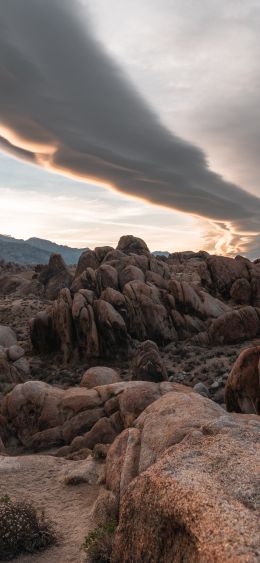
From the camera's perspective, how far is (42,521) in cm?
1112

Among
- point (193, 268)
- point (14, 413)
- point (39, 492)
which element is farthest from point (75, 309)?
point (193, 268)

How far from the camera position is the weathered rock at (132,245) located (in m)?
75.2

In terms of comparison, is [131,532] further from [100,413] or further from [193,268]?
[193,268]

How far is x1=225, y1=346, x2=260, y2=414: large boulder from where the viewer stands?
20.0m

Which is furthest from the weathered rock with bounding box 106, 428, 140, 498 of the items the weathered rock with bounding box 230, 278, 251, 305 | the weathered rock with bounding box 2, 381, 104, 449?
the weathered rock with bounding box 230, 278, 251, 305

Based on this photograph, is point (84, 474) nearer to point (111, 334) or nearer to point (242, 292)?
point (111, 334)

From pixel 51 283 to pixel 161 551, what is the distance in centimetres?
7358

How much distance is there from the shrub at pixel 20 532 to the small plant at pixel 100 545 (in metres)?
1.30

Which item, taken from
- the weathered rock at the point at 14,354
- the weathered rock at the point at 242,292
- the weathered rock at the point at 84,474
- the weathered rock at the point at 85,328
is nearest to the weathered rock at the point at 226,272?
the weathered rock at the point at 242,292

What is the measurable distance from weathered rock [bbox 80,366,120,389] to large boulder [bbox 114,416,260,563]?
20.6 meters

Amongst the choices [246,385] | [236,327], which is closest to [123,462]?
[246,385]

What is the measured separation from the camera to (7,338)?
48.2 metres

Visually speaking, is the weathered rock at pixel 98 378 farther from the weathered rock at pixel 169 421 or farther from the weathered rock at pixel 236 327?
the weathered rock at pixel 236 327

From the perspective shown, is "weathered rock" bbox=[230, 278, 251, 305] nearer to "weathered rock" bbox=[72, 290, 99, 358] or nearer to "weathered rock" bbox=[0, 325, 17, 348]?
"weathered rock" bbox=[72, 290, 99, 358]
